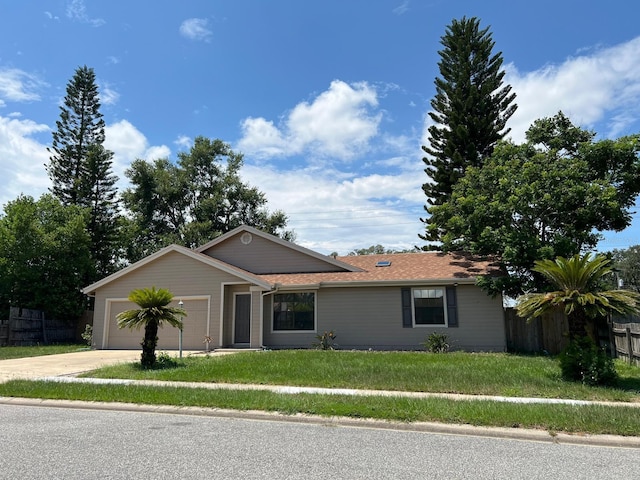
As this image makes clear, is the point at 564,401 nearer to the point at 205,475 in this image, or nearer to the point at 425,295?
the point at 205,475

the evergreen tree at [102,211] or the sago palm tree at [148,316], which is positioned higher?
the evergreen tree at [102,211]

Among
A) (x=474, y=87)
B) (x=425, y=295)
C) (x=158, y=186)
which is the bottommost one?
(x=425, y=295)

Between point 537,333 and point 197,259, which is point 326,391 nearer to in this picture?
point 537,333

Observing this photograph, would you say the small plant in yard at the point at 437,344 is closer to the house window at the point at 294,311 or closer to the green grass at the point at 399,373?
the green grass at the point at 399,373

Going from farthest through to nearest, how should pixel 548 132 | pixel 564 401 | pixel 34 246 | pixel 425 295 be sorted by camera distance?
pixel 34 246
pixel 548 132
pixel 425 295
pixel 564 401

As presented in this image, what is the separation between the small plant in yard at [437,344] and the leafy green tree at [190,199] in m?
23.4

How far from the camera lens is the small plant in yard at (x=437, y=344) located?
51.6 ft

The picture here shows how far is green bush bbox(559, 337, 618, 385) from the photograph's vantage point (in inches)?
359

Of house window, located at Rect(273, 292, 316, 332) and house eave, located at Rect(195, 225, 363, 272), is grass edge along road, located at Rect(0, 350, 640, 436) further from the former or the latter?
house eave, located at Rect(195, 225, 363, 272)

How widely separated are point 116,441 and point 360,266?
14.9m

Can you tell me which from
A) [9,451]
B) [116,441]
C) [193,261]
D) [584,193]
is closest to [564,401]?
[116,441]

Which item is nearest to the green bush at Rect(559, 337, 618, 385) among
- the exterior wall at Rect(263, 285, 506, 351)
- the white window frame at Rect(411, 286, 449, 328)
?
the exterior wall at Rect(263, 285, 506, 351)

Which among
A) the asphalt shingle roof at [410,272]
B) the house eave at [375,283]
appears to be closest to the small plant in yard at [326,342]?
the house eave at [375,283]

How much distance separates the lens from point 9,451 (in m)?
5.31
